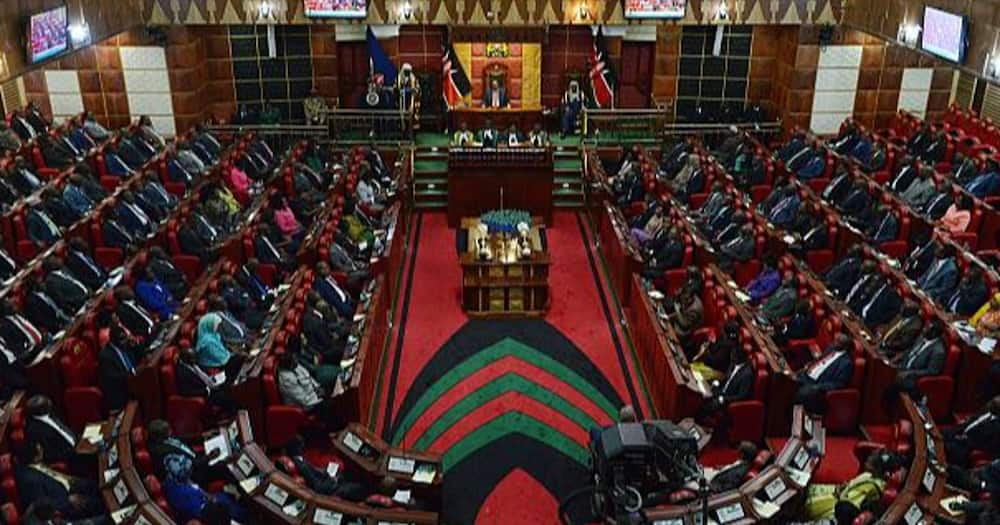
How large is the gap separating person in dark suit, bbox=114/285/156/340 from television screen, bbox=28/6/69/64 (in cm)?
414

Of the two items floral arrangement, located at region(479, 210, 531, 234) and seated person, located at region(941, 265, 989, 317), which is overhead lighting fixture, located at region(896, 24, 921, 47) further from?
floral arrangement, located at region(479, 210, 531, 234)

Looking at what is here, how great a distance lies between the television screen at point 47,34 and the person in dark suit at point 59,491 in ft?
21.4

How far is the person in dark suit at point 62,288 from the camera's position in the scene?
974 centimetres

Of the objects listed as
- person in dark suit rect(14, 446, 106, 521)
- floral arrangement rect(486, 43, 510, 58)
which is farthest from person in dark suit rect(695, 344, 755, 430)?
floral arrangement rect(486, 43, 510, 58)

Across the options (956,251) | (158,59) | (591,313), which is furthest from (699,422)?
(158,59)

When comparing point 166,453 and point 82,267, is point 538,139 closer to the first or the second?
point 82,267

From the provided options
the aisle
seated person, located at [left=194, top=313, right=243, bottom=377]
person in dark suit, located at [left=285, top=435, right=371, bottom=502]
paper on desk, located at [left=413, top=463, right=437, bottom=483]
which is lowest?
the aisle

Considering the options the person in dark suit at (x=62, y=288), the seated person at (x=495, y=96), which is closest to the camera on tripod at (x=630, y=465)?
the person in dark suit at (x=62, y=288)

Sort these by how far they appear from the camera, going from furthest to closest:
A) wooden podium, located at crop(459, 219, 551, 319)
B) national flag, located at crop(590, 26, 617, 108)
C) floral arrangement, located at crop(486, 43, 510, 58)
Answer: floral arrangement, located at crop(486, 43, 510, 58) → national flag, located at crop(590, 26, 617, 108) → wooden podium, located at crop(459, 219, 551, 319)

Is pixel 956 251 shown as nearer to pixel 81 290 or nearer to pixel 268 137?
pixel 81 290

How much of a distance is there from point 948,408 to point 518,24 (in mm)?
10630

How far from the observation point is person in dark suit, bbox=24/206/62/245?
11.4 meters

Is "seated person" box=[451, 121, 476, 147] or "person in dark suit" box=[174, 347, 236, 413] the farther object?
"seated person" box=[451, 121, 476, 147]

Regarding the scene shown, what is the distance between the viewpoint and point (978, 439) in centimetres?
755
